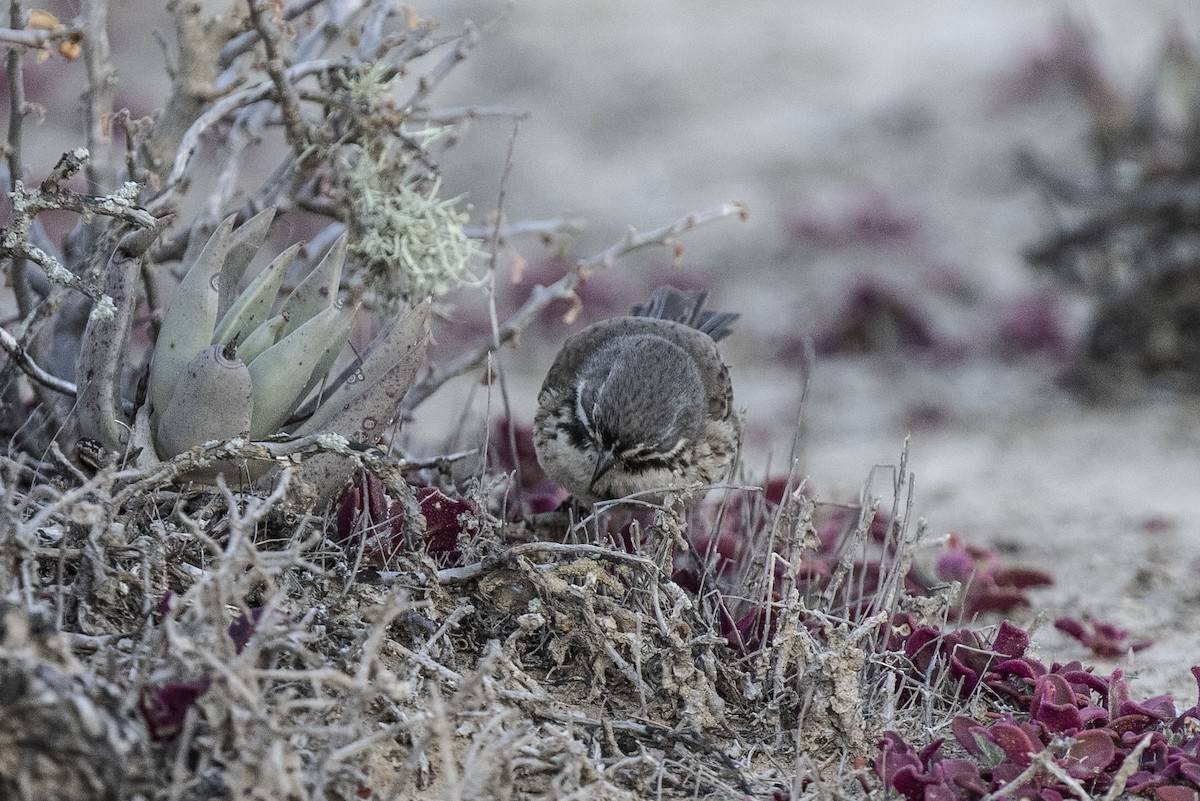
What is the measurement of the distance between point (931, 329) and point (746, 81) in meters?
5.65

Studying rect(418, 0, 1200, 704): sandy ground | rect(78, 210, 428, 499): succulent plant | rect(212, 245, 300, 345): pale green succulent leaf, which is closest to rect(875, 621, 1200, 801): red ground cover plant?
rect(418, 0, 1200, 704): sandy ground

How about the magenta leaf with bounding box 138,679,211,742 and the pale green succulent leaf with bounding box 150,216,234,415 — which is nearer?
the magenta leaf with bounding box 138,679,211,742

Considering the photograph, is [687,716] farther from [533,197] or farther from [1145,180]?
[533,197]

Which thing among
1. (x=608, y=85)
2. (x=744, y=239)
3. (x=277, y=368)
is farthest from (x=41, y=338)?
(x=608, y=85)

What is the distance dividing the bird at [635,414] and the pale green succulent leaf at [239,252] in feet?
3.40

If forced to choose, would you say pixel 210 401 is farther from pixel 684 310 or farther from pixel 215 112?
pixel 684 310

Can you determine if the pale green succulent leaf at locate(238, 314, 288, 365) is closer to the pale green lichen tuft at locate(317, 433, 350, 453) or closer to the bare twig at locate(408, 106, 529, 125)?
the pale green lichen tuft at locate(317, 433, 350, 453)

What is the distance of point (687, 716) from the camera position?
2514mm

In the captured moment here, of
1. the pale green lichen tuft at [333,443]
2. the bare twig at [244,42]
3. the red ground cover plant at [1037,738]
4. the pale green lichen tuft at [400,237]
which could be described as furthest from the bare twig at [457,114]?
the red ground cover plant at [1037,738]

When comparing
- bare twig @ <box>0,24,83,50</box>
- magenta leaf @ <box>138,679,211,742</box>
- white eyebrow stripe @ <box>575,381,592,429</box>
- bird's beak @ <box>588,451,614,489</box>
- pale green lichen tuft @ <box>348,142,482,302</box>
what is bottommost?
magenta leaf @ <box>138,679,211,742</box>

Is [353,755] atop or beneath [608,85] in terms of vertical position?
beneath

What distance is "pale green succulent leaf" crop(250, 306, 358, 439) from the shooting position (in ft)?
9.36

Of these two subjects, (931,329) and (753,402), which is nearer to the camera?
(753,402)

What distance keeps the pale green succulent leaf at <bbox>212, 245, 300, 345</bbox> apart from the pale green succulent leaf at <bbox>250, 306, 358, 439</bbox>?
0.39ft
